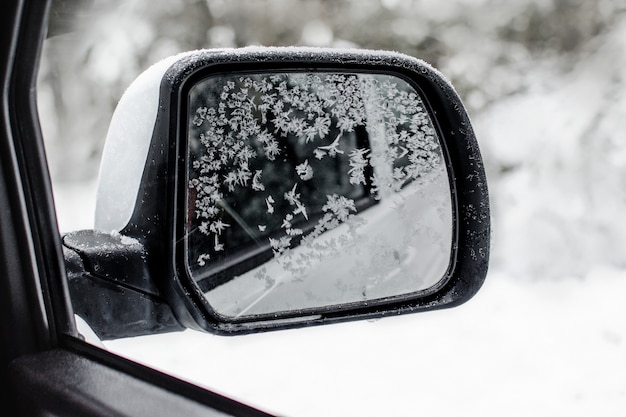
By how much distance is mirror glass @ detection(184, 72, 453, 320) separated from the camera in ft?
5.08

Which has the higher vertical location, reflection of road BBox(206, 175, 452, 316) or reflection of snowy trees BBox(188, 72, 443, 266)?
reflection of snowy trees BBox(188, 72, 443, 266)

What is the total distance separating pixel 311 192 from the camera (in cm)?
163

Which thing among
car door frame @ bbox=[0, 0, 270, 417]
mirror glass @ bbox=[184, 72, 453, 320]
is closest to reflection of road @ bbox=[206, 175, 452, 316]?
mirror glass @ bbox=[184, 72, 453, 320]

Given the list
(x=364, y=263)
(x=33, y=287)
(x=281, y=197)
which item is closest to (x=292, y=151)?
(x=281, y=197)

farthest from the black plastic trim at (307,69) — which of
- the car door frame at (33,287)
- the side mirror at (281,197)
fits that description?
the car door frame at (33,287)

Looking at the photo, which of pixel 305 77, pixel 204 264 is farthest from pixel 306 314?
pixel 305 77

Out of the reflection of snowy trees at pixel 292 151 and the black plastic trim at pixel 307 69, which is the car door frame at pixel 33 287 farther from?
the reflection of snowy trees at pixel 292 151

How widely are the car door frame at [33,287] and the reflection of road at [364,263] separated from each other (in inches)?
13.1

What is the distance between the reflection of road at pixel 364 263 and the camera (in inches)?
62.1

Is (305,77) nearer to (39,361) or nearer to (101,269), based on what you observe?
(101,269)

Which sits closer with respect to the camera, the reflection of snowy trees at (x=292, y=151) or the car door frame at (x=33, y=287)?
the car door frame at (x=33, y=287)

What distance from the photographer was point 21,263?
1.39m

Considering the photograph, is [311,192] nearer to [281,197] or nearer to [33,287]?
[281,197]

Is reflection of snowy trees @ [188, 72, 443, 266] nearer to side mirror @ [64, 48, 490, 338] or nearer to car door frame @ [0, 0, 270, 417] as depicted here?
side mirror @ [64, 48, 490, 338]
